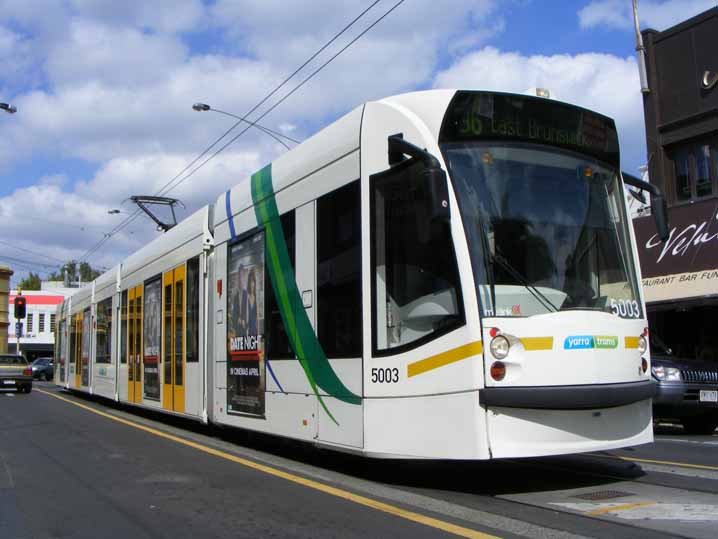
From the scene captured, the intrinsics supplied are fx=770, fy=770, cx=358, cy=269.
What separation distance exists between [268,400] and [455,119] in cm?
412

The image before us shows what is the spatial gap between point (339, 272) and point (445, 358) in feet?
5.65

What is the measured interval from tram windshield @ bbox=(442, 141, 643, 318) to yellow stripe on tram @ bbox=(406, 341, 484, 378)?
0.31m

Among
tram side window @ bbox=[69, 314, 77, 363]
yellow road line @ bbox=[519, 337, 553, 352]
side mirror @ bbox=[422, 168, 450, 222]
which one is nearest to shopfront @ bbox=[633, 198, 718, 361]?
yellow road line @ bbox=[519, 337, 553, 352]

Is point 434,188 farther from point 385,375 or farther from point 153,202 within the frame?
point 153,202

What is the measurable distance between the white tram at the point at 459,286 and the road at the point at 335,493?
484 millimetres

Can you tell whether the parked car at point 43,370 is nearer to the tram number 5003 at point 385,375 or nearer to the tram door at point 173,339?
the tram door at point 173,339

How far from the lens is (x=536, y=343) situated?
630 centimetres

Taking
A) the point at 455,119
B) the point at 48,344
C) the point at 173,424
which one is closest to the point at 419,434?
the point at 455,119

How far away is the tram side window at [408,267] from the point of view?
6551 millimetres

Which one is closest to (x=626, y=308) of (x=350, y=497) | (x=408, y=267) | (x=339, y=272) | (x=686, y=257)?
(x=408, y=267)

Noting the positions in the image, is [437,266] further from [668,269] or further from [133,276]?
[668,269]

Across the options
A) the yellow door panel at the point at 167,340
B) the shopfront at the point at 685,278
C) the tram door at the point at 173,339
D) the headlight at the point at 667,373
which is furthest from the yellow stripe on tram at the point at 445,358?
the shopfront at the point at 685,278

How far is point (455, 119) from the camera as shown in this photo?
6855 millimetres

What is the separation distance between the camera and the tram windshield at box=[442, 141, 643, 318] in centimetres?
650
